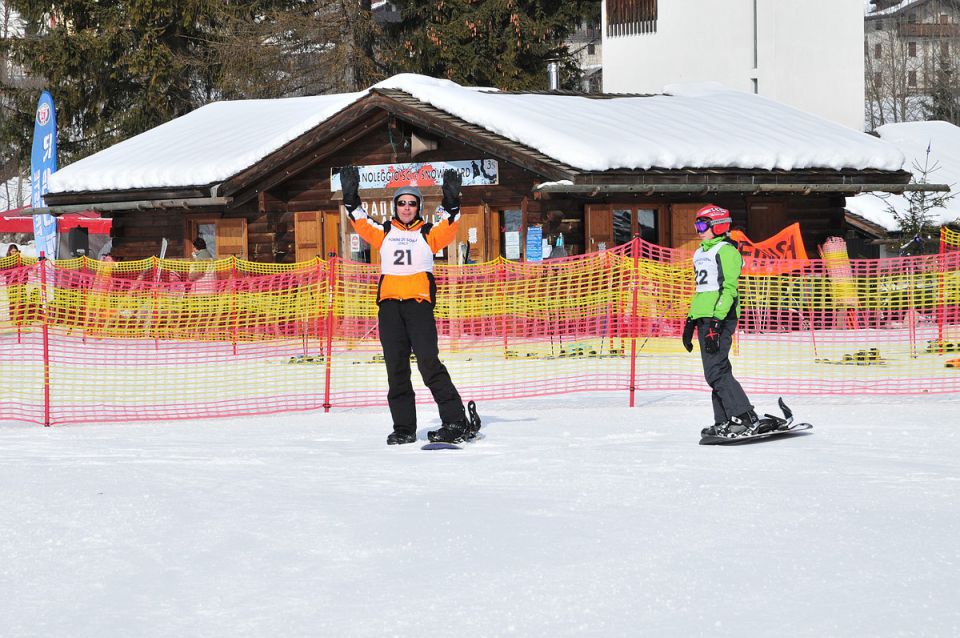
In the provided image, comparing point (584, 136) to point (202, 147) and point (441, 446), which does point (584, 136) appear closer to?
point (202, 147)

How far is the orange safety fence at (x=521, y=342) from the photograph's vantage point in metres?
14.1

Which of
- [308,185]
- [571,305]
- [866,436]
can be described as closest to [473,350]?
[571,305]

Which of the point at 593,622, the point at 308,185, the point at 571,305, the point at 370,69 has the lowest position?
the point at 593,622

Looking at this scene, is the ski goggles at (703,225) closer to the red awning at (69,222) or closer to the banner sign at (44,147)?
the banner sign at (44,147)

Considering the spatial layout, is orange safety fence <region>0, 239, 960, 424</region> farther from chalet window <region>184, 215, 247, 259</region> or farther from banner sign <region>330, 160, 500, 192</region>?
chalet window <region>184, 215, 247, 259</region>

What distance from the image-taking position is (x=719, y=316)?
33.0 ft

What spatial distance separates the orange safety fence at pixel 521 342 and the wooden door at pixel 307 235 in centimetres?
413

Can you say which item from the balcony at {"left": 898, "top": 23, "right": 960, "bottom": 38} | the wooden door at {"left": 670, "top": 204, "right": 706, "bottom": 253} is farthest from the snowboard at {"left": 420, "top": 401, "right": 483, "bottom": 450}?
the balcony at {"left": 898, "top": 23, "right": 960, "bottom": 38}

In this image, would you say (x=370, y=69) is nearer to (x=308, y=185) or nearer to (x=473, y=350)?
(x=308, y=185)

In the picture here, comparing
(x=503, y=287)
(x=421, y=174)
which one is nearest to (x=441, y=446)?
(x=503, y=287)

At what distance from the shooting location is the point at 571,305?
17812 mm

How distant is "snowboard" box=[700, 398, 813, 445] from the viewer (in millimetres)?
10086

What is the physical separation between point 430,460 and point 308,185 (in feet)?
54.4

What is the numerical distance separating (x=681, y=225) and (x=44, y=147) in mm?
14337
